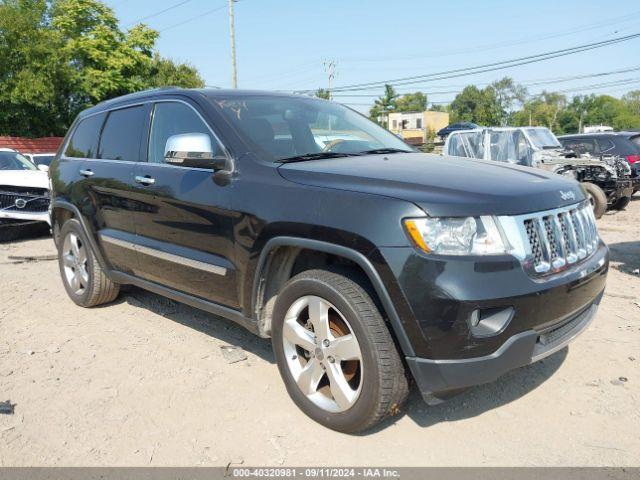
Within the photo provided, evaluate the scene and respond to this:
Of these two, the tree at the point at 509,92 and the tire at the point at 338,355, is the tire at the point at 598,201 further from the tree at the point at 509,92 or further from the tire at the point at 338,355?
the tree at the point at 509,92

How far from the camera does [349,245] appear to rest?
2.68m

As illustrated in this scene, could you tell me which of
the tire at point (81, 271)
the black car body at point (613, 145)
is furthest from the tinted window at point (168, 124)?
the black car body at point (613, 145)

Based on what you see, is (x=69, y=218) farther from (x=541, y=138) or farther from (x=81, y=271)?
(x=541, y=138)

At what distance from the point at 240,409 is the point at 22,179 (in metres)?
7.48

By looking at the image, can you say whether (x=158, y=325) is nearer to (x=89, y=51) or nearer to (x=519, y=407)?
(x=519, y=407)

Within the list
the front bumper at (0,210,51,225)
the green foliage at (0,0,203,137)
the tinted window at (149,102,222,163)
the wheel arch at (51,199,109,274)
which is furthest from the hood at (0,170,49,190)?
the green foliage at (0,0,203,137)

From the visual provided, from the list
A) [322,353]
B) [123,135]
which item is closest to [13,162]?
[123,135]

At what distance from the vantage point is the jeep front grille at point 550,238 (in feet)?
8.43

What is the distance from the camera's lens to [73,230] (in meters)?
5.11

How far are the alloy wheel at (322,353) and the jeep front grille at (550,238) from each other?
0.90m

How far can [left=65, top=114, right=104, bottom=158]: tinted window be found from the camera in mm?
4879

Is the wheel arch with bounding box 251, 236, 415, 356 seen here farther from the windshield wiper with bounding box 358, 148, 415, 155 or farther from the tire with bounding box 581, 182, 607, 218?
the tire with bounding box 581, 182, 607, 218

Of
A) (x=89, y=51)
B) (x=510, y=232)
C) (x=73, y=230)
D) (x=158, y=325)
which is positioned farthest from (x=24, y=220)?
(x=89, y=51)

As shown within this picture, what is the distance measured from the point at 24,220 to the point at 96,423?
6.83 meters
